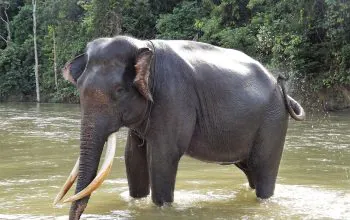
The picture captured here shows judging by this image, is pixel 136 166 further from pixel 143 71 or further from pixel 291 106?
pixel 291 106

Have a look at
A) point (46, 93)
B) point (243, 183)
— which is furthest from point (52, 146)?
point (46, 93)

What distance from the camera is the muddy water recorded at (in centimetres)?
542

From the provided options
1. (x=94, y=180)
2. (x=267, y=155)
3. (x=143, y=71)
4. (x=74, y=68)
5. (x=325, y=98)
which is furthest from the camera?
(x=325, y=98)

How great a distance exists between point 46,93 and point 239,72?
27251 mm

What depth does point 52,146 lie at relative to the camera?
10.8 meters

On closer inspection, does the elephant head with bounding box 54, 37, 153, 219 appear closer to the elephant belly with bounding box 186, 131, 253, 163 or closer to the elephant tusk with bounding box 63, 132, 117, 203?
the elephant tusk with bounding box 63, 132, 117, 203

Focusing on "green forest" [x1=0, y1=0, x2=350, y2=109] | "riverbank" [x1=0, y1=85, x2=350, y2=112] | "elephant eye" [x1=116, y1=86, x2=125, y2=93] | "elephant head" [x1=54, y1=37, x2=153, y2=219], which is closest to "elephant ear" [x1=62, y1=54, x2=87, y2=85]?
"elephant head" [x1=54, y1=37, x2=153, y2=219]

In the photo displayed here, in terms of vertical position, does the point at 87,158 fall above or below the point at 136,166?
above

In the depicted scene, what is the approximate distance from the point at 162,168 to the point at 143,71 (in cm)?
85

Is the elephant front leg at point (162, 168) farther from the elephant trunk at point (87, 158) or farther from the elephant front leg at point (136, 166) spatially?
the elephant trunk at point (87, 158)

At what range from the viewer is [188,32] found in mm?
25875

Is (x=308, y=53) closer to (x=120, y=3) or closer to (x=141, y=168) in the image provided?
(x=120, y=3)

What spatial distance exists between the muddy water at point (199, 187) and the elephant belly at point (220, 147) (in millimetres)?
437

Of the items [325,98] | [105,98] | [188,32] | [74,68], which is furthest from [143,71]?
[188,32]
